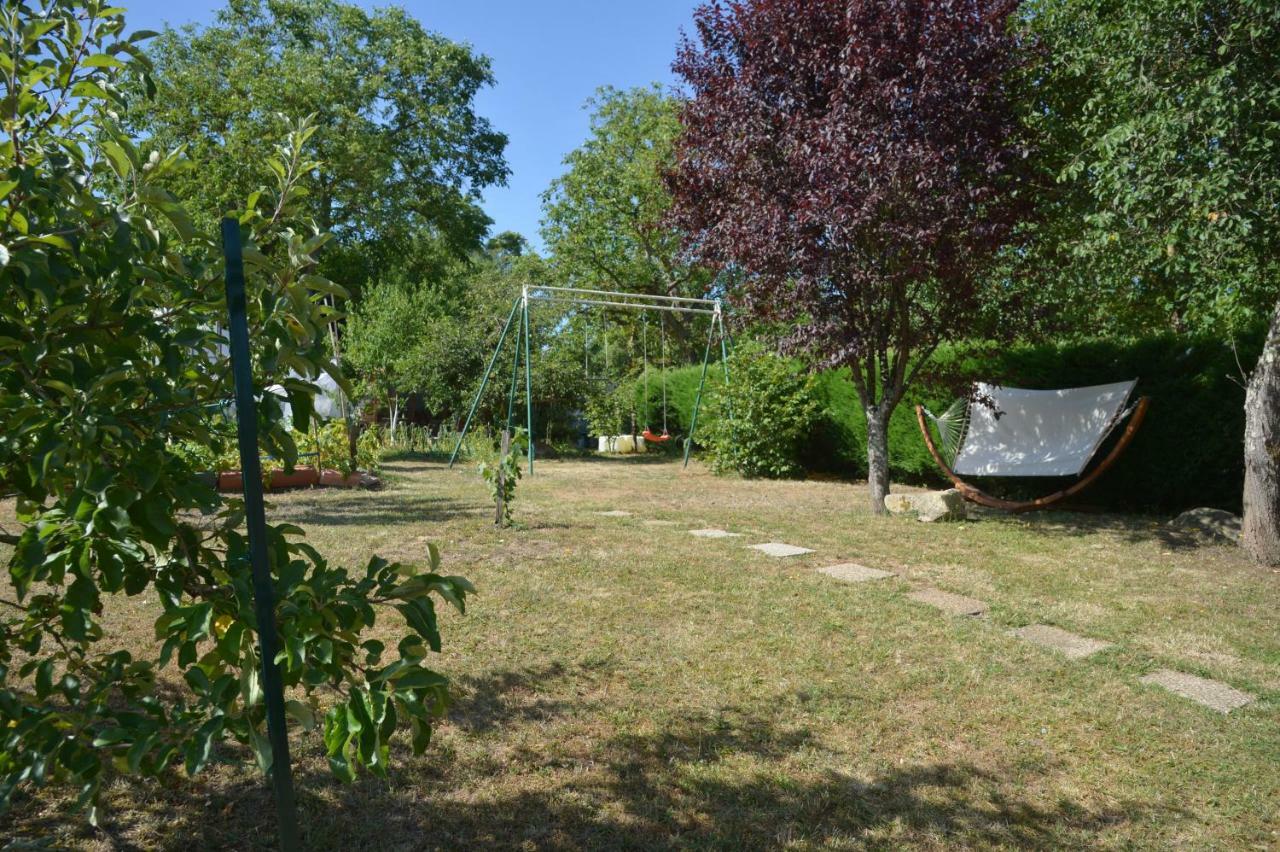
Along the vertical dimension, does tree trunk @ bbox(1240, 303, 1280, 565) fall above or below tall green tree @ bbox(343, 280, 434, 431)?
below

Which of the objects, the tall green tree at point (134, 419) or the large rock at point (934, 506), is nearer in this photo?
the tall green tree at point (134, 419)

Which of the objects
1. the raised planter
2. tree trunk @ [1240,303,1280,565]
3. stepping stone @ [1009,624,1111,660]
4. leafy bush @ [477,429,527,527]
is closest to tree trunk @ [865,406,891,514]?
tree trunk @ [1240,303,1280,565]

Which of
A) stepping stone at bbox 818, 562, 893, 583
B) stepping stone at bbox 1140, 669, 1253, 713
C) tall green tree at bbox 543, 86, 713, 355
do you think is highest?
tall green tree at bbox 543, 86, 713, 355

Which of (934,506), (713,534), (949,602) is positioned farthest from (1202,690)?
(934,506)

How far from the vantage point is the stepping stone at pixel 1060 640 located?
147 inches

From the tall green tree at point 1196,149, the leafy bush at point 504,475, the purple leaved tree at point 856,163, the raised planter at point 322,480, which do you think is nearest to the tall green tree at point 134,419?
the leafy bush at point 504,475

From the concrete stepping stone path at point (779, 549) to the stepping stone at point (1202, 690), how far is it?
2.55 m

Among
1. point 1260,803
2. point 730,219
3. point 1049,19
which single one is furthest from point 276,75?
point 1260,803

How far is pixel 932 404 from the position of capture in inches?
380

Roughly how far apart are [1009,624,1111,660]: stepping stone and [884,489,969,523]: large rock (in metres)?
3.38

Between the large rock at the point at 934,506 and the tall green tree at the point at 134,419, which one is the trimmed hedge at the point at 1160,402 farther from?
the tall green tree at the point at 134,419

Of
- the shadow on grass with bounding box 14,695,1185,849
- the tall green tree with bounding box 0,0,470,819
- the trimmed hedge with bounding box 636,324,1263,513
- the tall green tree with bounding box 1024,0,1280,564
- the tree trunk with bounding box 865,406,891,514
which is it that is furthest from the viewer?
the tree trunk with bounding box 865,406,891,514

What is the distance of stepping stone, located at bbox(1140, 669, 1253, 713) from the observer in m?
3.15

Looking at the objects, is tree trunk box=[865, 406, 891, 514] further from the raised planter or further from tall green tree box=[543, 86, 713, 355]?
tall green tree box=[543, 86, 713, 355]
